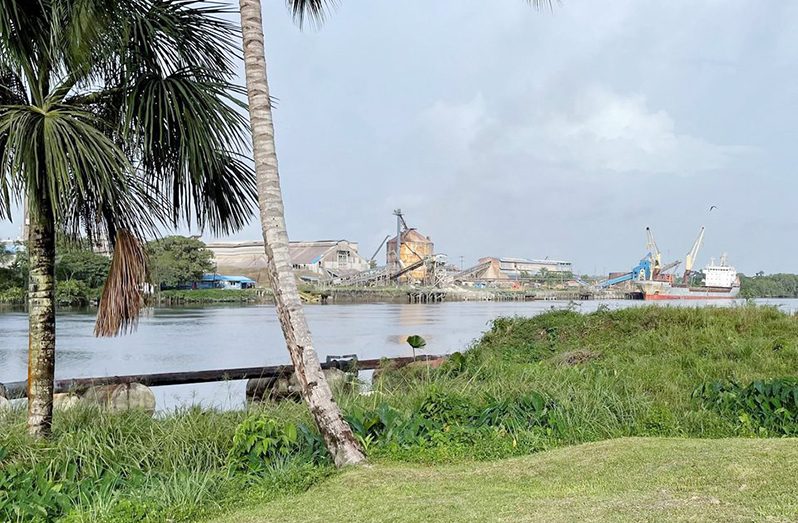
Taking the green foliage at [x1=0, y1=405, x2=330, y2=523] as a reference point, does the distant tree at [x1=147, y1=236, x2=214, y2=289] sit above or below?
above

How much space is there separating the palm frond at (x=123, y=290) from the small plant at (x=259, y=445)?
1.28 m

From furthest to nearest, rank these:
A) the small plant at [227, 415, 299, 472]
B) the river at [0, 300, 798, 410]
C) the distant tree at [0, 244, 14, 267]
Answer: the distant tree at [0, 244, 14, 267], the river at [0, 300, 798, 410], the small plant at [227, 415, 299, 472]

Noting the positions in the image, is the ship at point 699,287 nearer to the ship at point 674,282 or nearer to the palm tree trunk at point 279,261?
the ship at point 674,282

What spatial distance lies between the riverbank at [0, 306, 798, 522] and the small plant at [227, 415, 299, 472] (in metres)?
0.01

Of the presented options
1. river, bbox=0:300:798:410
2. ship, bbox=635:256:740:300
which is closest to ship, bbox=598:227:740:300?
ship, bbox=635:256:740:300

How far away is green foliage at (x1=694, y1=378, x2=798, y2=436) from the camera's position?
16.0 ft

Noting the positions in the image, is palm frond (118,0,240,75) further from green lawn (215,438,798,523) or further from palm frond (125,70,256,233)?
green lawn (215,438,798,523)

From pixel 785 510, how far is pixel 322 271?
65139 mm

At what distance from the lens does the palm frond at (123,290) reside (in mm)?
4754

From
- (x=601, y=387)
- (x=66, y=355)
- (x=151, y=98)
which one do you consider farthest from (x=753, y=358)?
(x=66, y=355)

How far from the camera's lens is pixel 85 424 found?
492 centimetres

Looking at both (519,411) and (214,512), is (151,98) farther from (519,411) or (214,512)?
(519,411)

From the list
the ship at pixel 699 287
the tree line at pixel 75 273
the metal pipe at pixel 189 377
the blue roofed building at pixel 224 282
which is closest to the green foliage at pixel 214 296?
the blue roofed building at pixel 224 282

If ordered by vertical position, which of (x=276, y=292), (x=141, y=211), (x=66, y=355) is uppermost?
(x=141, y=211)
